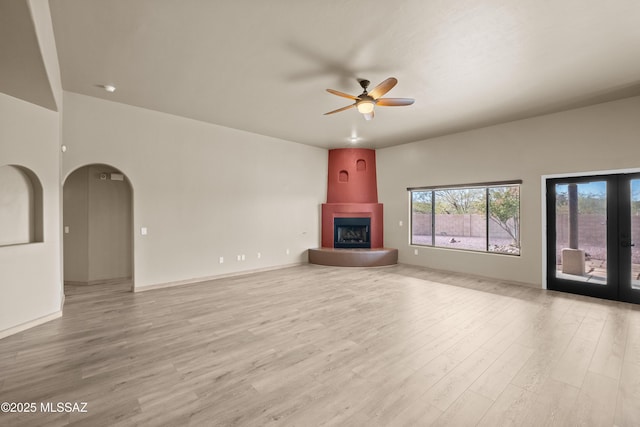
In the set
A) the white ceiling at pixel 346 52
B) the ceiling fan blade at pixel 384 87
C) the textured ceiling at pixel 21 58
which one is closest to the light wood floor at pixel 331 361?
the textured ceiling at pixel 21 58

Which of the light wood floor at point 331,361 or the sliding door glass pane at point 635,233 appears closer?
the light wood floor at point 331,361

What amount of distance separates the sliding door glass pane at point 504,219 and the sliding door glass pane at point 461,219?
16 centimetres

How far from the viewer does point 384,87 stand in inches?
134

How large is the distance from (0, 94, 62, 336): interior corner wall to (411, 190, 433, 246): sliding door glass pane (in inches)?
277

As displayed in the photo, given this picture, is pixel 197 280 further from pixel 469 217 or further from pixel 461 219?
pixel 469 217

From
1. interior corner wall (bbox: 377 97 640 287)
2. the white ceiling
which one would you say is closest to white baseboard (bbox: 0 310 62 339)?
the white ceiling

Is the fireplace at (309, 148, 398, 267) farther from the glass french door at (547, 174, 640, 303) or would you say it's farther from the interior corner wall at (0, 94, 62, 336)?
the interior corner wall at (0, 94, 62, 336)

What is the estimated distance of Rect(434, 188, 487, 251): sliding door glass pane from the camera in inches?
247

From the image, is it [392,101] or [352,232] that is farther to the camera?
[352,232]

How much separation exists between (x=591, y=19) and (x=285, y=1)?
2805mm

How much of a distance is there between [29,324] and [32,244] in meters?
0.95

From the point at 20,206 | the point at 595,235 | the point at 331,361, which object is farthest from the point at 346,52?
the point at 595,235

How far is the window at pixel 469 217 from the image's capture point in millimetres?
5805

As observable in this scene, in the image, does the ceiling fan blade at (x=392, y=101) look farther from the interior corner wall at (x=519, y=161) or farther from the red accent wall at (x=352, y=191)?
the red accent wall at (x=352, y=191)
